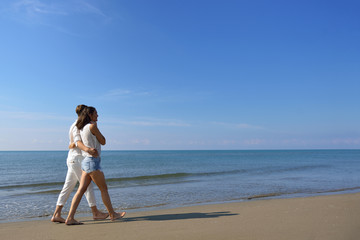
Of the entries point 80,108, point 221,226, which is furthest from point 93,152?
point 221,226

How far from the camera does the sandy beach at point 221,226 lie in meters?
4.05

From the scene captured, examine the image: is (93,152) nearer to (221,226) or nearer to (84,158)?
(84,158)

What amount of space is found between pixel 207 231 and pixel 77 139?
8.97 feet

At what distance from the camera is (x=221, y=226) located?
15.1ft

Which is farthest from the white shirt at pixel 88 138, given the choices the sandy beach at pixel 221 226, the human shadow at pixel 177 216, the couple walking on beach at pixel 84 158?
the human shadow at pixel 177 216

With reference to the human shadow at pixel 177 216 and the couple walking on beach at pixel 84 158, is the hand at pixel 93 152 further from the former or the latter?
the human shadow at pixel 177 216

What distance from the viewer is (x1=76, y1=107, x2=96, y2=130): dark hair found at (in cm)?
493

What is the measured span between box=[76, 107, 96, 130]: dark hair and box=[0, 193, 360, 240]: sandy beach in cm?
176

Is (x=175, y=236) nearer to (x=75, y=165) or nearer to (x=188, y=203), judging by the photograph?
(x=75, y=165)

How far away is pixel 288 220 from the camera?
16.0 feet

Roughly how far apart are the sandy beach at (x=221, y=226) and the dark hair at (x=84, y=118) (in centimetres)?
176

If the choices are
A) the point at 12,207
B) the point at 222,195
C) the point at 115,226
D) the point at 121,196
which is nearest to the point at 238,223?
the point at 115,226

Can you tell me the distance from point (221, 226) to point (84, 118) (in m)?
3.03

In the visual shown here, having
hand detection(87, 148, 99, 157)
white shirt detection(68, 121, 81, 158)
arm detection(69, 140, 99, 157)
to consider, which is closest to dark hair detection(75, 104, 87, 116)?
white shirt detection(68, 121, 81, 158)
